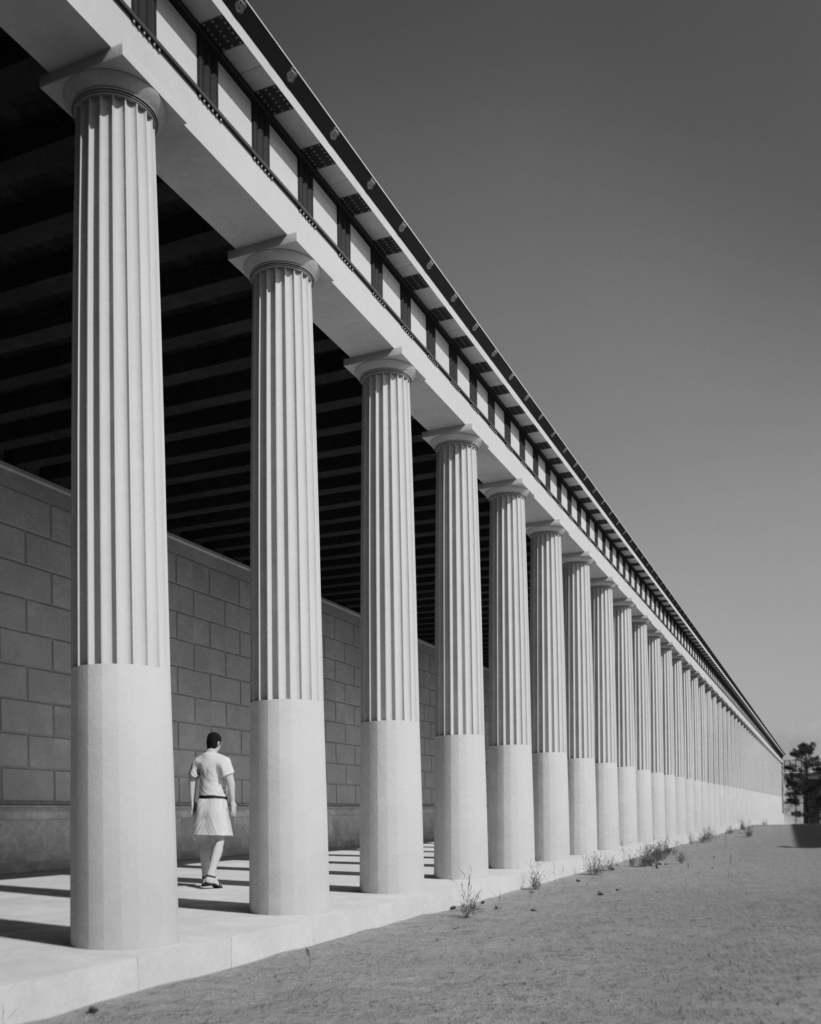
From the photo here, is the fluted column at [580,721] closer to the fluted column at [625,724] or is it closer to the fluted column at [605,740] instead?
the fluted column at [605,740]

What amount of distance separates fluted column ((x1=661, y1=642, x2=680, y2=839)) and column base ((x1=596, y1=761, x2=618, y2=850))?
1230cm

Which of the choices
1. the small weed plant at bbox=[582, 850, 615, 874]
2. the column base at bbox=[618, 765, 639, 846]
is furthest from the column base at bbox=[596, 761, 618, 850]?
the small weed plant at bbox=[582, 850, 615, 874]

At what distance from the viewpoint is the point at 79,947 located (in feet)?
30.6

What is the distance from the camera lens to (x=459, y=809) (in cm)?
1878

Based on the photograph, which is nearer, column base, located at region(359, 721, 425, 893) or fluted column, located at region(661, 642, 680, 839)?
column base, located at region(359, 721, 425, 893)

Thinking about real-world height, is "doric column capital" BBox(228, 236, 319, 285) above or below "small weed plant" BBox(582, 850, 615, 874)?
above

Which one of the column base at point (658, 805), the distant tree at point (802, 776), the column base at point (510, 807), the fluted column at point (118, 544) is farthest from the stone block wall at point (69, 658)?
the distant tree at point (802, 776)

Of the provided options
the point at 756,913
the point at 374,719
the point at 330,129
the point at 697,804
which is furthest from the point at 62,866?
the point at 697,804

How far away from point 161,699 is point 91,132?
5353 millimetres

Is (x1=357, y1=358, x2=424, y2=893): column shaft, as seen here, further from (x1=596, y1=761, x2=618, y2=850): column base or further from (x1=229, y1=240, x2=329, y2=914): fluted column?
(x1=596, y1=761, x2=618, y2=850): column base

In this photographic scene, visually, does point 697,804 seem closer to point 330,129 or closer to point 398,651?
point 398,651

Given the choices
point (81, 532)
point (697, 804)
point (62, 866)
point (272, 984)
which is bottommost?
point (697, 804)

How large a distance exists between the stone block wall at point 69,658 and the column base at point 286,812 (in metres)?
8.70

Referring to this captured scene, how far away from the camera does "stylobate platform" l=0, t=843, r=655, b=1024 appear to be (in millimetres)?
7996
